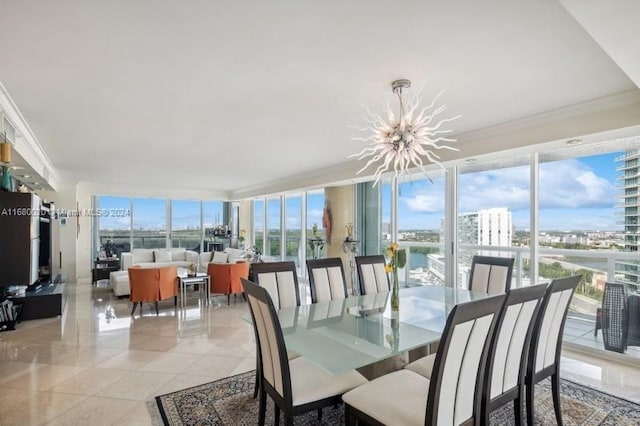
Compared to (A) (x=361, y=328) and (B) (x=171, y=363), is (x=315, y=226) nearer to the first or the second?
(B) (x=171, y=363)

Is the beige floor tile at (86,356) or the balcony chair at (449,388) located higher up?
the balcony chair at (449,388)

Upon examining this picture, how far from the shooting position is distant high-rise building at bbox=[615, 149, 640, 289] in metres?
3.53

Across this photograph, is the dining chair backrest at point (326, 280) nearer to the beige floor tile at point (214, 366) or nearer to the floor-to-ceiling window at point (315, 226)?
the beige floor tile at point (214, 366)

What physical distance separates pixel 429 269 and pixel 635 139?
3172 mm

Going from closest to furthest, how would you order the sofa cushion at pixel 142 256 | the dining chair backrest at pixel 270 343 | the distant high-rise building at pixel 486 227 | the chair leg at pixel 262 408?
1. the dining chair backrest at pixel 270 343
2. the chair leg at pixel 262 408
3. the distant high-rise building at pixel 486 227
4. the sofa cushion at pixel 142 256

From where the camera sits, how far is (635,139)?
3.54 meters

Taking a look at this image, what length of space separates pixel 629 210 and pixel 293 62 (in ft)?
12.6

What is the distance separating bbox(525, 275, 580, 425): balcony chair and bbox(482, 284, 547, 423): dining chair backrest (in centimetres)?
15

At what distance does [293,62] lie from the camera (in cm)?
235

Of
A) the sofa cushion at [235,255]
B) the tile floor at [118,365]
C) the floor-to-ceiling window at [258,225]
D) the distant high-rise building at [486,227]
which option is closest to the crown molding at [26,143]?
the tile floor at [118,365]

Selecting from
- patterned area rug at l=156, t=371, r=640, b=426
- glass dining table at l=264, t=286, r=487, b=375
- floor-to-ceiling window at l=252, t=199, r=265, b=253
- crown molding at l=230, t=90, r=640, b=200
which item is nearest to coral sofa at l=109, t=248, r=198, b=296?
floor-to-ceiling window at l=252, t=199, r=265, b=253

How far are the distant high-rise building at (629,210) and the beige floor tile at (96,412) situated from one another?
4928 millimetres

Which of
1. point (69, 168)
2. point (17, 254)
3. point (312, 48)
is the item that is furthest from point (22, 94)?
point (69, 168)

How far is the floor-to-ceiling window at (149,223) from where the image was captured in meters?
10.1
